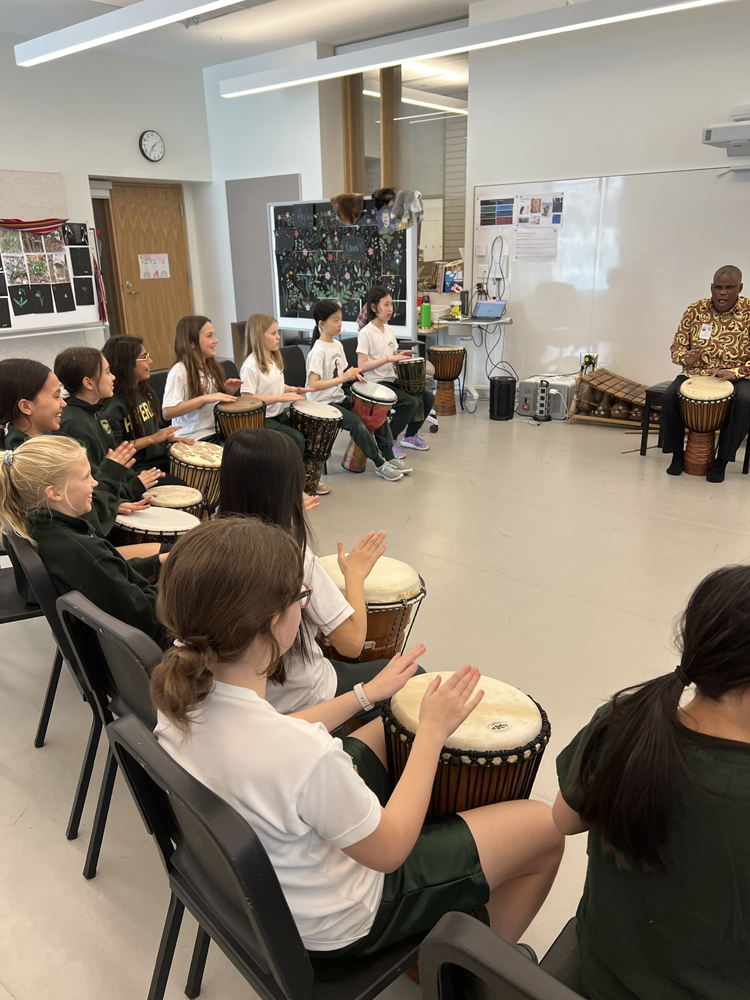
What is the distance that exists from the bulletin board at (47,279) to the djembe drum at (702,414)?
6.03 m

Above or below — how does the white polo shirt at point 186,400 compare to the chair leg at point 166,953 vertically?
above

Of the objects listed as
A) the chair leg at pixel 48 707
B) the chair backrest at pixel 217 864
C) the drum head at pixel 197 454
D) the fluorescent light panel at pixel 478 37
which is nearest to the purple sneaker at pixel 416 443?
the drum head at pixel 197 454

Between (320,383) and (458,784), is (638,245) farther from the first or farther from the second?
(458,784)

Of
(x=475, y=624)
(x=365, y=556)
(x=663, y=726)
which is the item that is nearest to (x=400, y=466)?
(x=475, y=624)

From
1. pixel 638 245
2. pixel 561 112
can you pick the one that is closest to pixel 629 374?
pixel 638 245

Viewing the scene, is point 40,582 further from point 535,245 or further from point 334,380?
point 535,245

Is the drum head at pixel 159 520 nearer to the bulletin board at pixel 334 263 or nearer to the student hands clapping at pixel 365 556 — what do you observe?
the student hands clapping at pixel 365 556

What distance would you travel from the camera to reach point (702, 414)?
15.4ft

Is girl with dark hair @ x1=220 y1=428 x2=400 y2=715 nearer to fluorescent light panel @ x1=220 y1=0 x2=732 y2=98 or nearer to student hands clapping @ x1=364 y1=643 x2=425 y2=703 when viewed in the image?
student hands clapping @ x1=364 y1=643 x2=425 y2=703

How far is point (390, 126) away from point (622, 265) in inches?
A: 127

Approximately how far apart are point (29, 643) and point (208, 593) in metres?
2.33

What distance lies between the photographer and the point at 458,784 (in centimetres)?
144

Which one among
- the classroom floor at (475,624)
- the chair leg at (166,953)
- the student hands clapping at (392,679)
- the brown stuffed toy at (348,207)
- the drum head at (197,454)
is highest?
the brown stuffed toy at (348,207)

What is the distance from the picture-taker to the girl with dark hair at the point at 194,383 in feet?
13.0
